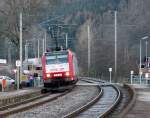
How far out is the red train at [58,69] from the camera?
1551 inches

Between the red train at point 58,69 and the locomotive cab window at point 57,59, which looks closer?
the red train at point 58,69

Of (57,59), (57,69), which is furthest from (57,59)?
(57,69)

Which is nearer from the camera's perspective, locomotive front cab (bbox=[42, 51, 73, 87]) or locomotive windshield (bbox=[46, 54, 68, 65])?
locomotive front cab (bbox=[42, 51, 73, 87])

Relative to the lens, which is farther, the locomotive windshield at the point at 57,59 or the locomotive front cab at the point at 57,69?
the locomotive windshield at the point at 57,59

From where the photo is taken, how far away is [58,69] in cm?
3984

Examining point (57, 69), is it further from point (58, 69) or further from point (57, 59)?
point (57, 59)

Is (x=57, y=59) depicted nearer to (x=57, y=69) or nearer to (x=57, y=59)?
(x=57, y=59)

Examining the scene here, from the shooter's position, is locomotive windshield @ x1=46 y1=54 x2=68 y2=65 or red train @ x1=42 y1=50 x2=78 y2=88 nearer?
red train @ x1=42 y1=50 x2=78 y2=88

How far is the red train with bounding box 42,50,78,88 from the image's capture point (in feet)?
129

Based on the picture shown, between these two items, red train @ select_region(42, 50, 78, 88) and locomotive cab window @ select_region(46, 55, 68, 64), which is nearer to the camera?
red train @ select_region(42, 50, 78, 88)

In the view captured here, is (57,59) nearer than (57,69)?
No

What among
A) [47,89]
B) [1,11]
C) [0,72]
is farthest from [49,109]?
[0,72]

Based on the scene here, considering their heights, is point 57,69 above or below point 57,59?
below

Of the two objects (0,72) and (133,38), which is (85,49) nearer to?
(133,38)
